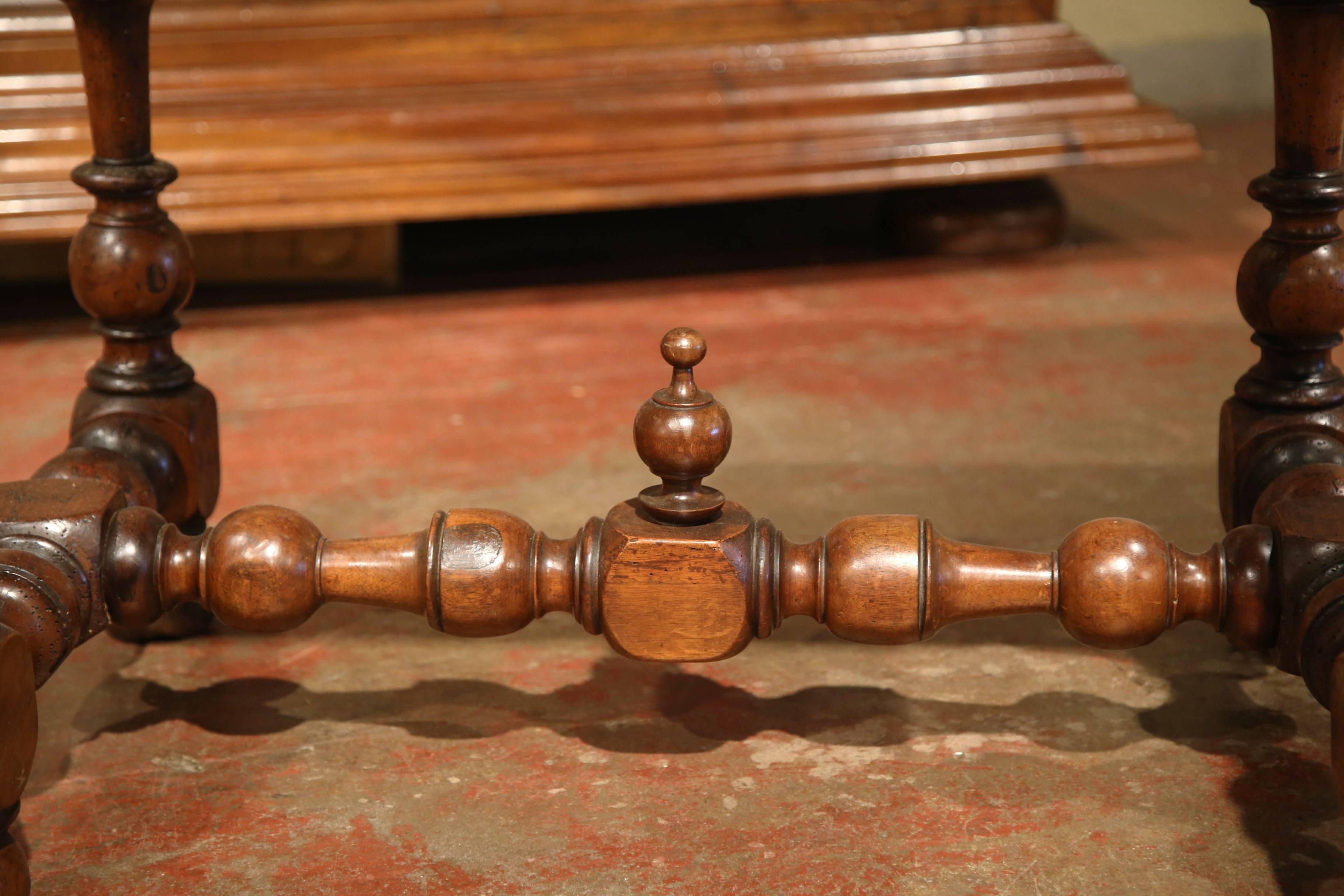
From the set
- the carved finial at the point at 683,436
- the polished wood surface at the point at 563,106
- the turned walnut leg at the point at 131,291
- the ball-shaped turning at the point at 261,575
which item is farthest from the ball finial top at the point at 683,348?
the polished wood surface at the point at 563,106

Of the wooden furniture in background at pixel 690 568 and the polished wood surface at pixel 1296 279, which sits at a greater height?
the polished wood surface at pixel 1296 279

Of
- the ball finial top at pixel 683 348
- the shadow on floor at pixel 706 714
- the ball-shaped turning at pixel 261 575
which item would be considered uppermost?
the ball finial top at pixel 683 348

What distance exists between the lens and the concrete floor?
0.89 m

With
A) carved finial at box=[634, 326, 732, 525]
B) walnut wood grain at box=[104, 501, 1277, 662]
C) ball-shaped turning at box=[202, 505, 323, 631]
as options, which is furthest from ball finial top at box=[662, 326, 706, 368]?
ball-shaped turning at box=[202, 505, 323, 631]

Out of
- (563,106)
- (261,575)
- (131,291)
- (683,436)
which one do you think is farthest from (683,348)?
(563,106)

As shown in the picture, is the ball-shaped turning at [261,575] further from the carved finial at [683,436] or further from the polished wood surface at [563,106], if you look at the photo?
the polished wood surface at [563,106]

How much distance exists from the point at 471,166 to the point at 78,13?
49.9 inches

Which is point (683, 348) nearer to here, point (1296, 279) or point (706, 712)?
point (706, 712)

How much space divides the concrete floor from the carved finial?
201 millimetres

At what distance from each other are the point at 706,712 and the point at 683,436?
0.28 metres

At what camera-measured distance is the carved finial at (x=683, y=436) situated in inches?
35.4

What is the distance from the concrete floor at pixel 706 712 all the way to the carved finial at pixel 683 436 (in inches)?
7.9

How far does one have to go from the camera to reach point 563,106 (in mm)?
2404

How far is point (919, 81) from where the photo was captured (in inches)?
99.2
